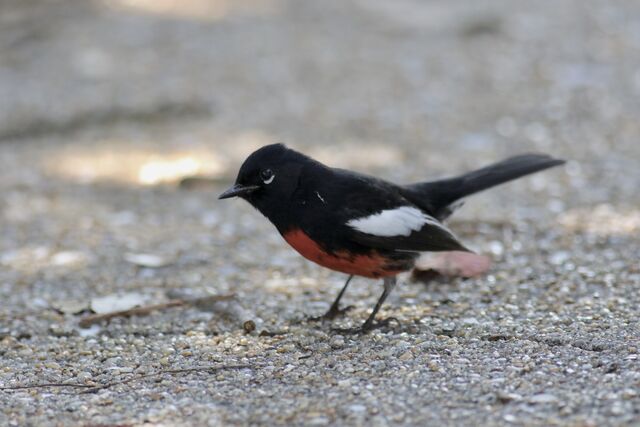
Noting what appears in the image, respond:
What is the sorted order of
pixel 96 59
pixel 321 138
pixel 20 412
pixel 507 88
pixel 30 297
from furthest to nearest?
pixel 96 59 → pixel 507 88 → pixel 321 138 → pixel 30 297 → pixel 20 412

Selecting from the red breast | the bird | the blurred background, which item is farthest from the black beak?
the blurred background

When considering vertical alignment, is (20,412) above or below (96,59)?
below

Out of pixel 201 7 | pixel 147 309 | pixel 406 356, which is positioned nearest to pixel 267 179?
pixel 147 309

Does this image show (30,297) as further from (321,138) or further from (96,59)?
(96,59)

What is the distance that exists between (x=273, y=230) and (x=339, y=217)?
1.90 m

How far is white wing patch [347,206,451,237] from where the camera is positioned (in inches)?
170

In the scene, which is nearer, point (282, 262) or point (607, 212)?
point (282, 262)

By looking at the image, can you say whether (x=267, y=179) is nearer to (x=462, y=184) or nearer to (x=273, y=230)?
(x=462, y=184)

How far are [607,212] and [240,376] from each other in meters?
3.07

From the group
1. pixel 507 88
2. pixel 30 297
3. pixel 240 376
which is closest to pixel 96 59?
pixel 507 88

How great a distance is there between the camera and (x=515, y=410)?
3303 millimetres

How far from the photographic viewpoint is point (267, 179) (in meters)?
4.41

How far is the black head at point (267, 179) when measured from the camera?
4.39 metres

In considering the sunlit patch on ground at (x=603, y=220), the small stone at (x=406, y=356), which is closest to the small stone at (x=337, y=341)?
the small stone at (x=406, y=356)
